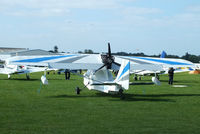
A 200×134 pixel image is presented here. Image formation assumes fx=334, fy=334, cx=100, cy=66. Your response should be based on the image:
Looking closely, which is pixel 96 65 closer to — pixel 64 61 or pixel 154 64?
pixel 64 61

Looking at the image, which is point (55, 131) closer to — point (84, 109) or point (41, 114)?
point (41, 114)

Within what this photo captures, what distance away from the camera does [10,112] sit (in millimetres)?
10531

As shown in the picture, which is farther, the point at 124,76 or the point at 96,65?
the point at 96,65

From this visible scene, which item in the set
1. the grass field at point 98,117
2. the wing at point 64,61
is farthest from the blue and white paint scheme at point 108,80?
the grass field at point 98,117

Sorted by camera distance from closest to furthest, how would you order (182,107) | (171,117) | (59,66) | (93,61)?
(171,117) → (182,107) → (59,66) → (93,61)

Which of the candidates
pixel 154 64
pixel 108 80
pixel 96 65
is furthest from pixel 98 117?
pixel 154 64

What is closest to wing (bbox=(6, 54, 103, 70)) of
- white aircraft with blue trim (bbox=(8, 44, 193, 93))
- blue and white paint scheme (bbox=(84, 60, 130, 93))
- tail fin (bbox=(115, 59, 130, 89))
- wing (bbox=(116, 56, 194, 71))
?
white aircraft with blue trim (bbox=(8, 44, 193, 93))

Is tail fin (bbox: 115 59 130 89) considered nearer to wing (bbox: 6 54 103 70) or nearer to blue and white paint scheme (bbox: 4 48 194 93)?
blue and white paint scheme (bbox: 4 48 194 93)

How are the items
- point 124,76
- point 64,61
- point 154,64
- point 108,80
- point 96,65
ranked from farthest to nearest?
point 154,64
point 64,61
point 96,65
point 108,80
point 124,76

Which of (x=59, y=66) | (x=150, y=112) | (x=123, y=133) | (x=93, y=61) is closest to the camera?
(x=123, y=133)

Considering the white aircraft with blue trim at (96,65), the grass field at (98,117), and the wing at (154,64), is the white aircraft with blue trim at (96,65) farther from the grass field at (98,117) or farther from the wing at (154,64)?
the grass field at (98,117)

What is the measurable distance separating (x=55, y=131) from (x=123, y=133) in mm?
1590

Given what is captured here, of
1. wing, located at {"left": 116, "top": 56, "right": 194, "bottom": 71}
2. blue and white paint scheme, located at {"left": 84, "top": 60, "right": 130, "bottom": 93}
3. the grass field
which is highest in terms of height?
wing, located at {"left": 116, "top": 56, "right": 194, "bottom": 71}

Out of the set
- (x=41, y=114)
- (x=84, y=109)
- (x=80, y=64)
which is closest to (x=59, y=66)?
(x=80, y=64)
